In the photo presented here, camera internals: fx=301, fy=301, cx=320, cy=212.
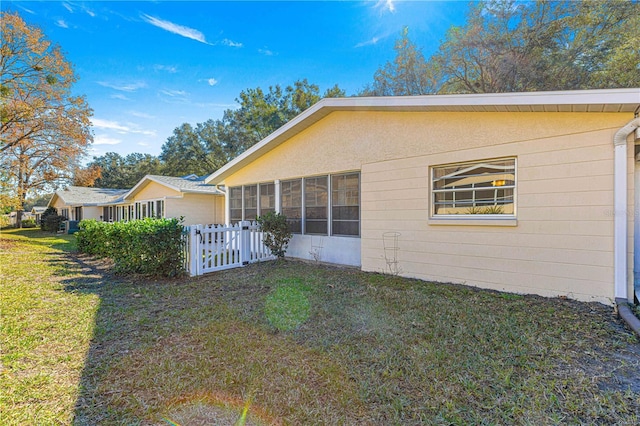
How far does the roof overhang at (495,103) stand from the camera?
4203 millimetres

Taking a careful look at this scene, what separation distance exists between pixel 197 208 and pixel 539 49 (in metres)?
17.3

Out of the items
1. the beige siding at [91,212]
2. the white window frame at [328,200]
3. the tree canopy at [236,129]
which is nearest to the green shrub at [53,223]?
the beige siding at [91,212]

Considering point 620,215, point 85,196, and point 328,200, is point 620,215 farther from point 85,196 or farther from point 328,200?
point 85,196

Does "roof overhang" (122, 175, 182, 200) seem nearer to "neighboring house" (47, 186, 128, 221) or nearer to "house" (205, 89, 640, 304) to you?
"neighboring house" (47, 186, 128, 221)

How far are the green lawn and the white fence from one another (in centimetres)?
176

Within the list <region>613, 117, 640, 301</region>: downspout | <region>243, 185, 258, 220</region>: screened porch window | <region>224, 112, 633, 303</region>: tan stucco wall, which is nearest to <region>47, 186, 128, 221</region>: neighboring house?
<region>243, 185, 258, 220</region>: screened porch window

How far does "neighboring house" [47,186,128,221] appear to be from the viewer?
2581cm

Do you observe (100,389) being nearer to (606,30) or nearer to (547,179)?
(547,179)

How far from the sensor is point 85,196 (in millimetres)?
27859

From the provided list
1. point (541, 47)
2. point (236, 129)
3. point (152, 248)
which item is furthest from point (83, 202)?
point (541, 47)

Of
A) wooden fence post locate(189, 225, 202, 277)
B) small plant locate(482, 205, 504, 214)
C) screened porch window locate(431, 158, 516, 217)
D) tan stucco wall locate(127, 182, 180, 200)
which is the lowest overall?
wooden fence post locate(189, 225, 202, 277)

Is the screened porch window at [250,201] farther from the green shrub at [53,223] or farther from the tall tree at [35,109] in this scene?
the green shrub at [53,223]

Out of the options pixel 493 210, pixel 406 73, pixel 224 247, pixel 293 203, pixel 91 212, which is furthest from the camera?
pixel 91 212

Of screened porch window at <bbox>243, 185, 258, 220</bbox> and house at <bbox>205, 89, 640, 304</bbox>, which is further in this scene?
screened porch window at <bbox>243, 185, 258, 220</bbox>
